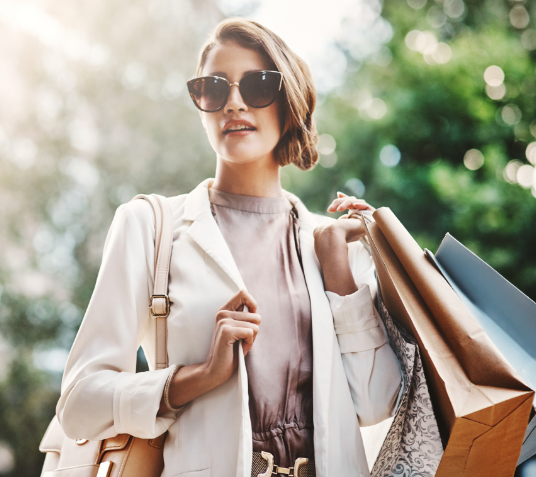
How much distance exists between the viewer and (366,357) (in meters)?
1.29

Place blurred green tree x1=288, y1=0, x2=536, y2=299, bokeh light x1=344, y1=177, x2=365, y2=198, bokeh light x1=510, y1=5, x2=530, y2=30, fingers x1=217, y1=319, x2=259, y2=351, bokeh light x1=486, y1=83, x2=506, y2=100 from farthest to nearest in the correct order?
bokeh light x1=510, y1=5, x2=530, y2=30 → bokeh light x1=486, y1=83, x2=506, y2=100 → bokeh light x1=344, y1=177, x2=365, y2=198 → blurred green tree x1=288, y1=0, x2=536, y2=299 → fingers x1=217, y1=319, x2=259, y2=351

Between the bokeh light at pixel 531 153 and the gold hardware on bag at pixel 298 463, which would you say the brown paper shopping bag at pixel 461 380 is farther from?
the bokeh light at pixel 531 153

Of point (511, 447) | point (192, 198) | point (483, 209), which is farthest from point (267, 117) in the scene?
point (483, 209)

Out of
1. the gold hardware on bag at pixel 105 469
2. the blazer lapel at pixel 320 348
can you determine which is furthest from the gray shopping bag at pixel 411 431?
the gold hardware on bag at pixel 105 469

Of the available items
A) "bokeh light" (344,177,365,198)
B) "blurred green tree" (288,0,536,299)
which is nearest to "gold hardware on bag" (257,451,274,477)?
"blurred green tree" (288,0,536,299)

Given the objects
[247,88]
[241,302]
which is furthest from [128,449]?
[247,88]

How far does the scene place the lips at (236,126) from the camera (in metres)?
1.39

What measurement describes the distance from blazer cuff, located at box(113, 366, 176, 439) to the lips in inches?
28.8

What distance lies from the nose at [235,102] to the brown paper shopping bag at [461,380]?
0.64 metres

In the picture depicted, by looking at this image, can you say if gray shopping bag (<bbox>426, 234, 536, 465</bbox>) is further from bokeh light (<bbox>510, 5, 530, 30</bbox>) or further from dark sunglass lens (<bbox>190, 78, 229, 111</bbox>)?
bokeh light (<bbox>510, 5, 530, 30</bbox>)

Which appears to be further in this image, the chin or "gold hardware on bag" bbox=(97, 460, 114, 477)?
the chin

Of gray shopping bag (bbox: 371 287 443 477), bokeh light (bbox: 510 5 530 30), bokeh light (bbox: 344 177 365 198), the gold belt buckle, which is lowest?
the gold belt buckle

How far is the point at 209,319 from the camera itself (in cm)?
119

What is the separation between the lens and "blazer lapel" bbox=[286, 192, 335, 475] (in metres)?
1.18
